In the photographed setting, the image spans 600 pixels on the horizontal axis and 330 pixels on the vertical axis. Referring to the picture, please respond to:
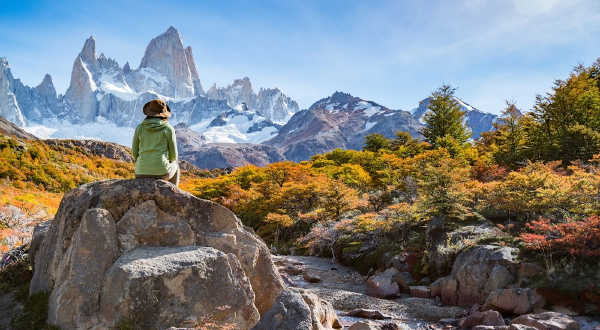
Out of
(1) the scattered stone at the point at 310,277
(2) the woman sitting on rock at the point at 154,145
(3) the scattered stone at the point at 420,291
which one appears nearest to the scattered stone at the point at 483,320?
(3) the scattered stone at the point at 420,291

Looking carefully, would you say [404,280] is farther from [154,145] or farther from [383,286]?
[154,145]

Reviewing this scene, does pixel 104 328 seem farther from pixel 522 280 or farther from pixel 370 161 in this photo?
pixel 370 161

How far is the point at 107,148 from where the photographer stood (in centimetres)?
7925

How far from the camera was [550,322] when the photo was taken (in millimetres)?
7246

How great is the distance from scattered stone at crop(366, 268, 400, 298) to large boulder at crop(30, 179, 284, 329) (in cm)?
717

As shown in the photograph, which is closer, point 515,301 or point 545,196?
point 515,301

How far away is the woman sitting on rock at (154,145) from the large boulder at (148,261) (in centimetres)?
29

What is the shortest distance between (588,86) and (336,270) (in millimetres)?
25274

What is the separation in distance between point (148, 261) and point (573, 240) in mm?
10601

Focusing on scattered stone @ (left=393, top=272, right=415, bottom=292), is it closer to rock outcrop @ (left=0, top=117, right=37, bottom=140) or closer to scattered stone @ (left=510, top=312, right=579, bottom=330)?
scattered stone @ (left=510, top=312, right=579, bottom=330)

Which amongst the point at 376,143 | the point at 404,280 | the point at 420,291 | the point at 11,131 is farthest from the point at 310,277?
the point at 11,131

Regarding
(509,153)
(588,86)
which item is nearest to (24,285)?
(509,153)

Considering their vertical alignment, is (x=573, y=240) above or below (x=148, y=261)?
above

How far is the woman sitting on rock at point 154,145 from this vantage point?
639cm
